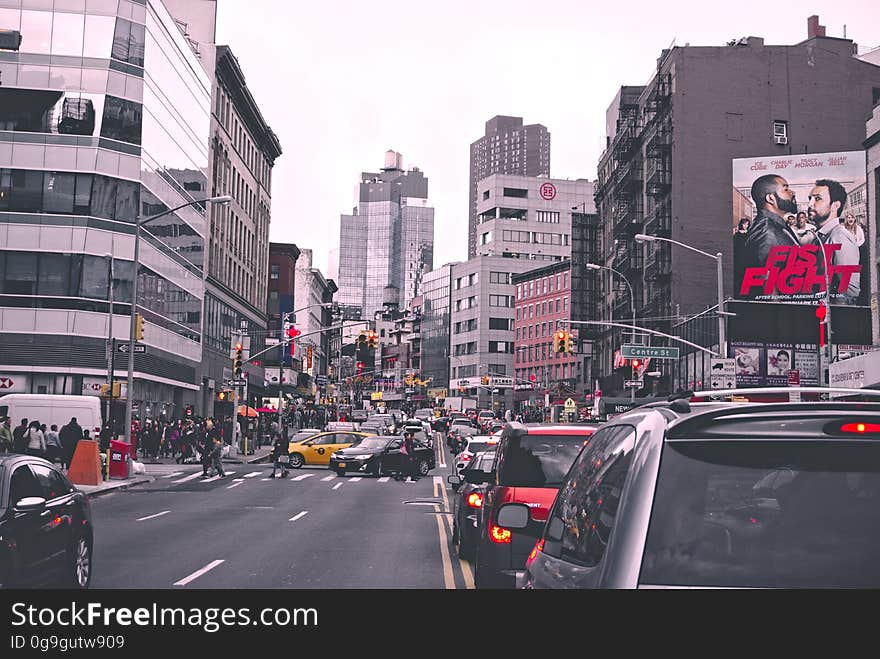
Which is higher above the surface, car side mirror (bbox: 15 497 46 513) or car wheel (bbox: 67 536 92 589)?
car side mirror (bbox: 15 497 46 513)

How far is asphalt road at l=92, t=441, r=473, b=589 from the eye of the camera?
13555 mm

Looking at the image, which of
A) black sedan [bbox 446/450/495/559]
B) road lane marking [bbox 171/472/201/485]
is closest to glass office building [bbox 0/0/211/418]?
road lane marking [bbox 171/472/201/485]

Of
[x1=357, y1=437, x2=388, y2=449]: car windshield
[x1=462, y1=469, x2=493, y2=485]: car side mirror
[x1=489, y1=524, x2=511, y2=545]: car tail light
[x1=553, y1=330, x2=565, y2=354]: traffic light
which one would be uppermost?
[x1=553, y1=330, x2=565, y2=354]: traffic light

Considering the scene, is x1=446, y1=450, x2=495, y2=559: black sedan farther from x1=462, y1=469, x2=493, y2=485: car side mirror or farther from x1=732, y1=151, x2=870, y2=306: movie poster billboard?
x1=732, y1=151, x2=870, y2=306: movie poster billboard

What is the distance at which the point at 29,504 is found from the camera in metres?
9.47

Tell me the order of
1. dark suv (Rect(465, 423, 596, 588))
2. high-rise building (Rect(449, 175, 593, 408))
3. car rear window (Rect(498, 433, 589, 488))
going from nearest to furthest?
dark suv (Rect(465, 423, 596, 588))
car rear window (Rect(498, 433, 589, 488))
high-rise building (Rect(449, 175, 593, 408))

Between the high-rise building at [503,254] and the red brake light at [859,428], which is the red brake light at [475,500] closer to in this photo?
the red brake light at [859,428]

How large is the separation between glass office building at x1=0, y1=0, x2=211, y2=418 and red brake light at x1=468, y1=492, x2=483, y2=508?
3975cm

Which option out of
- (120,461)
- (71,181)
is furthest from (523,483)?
(71,181)

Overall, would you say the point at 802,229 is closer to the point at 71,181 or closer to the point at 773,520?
the point at 71,181

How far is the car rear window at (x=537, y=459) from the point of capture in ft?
35.1

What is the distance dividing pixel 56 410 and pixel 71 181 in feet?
55.1
